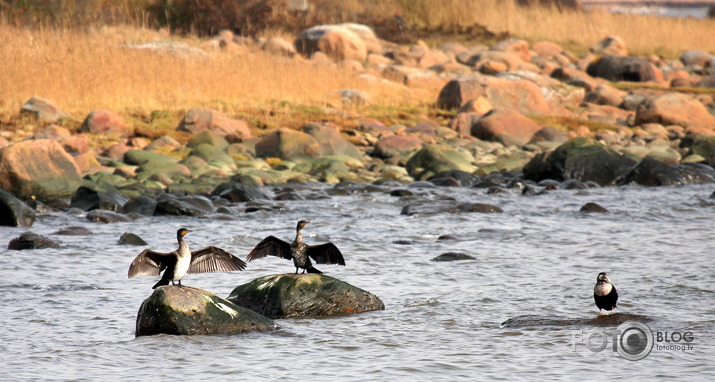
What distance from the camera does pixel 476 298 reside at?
8438 millimetres

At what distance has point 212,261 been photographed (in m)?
7.32

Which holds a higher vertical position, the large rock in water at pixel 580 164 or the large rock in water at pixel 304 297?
the large rock in water at pixel 304 297

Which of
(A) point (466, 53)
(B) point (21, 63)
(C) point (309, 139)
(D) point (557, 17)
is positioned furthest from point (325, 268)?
(D) point (557, 17)

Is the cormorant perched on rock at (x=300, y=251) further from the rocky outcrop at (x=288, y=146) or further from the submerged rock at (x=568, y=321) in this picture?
the rocky outcrop at (x=288, y=146)

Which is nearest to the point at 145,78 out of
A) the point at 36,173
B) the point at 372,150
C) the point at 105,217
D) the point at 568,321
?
the point at 372,150

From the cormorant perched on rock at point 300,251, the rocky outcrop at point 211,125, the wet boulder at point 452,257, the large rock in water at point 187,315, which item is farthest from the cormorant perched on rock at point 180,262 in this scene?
the rocky outcrop at point 211,125

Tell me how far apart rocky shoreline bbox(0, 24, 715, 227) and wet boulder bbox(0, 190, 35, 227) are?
18mm

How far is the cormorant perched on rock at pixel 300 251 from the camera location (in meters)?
7.65

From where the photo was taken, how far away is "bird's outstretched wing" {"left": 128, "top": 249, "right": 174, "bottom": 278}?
6758 millimetres

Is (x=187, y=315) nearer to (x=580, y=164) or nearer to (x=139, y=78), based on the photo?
(x=580, y=164)

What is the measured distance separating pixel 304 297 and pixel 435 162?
37.4 ft

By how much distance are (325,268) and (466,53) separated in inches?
1111

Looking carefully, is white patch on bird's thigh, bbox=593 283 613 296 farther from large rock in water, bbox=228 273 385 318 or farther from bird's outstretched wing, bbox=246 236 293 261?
bird's outstretched wing, bbox=246 236 293 261

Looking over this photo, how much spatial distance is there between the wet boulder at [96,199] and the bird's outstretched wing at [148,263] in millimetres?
7369
